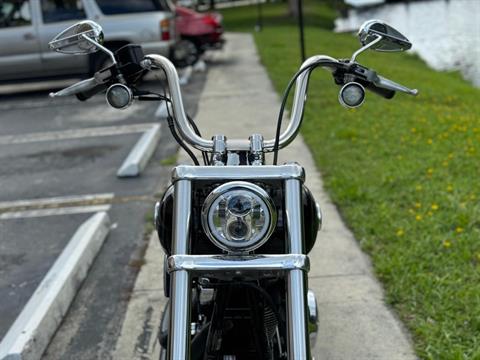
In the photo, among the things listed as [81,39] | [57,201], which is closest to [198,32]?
[57,201]

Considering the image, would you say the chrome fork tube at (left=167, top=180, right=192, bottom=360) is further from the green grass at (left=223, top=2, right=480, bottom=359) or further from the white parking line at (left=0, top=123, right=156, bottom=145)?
the white parking line at (left=0, top=123, right=156, bottom=145)

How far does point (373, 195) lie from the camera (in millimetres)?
5207

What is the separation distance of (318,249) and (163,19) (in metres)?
8.27

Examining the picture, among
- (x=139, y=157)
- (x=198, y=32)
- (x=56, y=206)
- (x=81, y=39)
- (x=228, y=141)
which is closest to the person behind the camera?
(x=228, y=141)

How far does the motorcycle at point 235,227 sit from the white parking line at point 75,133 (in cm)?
592

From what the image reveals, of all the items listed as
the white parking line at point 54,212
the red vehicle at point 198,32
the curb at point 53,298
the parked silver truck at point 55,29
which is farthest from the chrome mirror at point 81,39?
the red vehicle at point 198,32

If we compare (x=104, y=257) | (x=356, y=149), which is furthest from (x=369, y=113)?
(x=104, y=257)

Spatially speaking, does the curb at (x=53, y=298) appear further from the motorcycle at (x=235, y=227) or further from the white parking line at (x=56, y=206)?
the motorcycle at (x=235, y=227)

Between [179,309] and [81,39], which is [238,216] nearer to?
[179,309]

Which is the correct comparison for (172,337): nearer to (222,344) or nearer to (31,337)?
(222,344)

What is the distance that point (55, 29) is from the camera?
37.9 ft

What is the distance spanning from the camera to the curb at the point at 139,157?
252 inches

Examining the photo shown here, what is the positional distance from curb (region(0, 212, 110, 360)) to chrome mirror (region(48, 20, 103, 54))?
58.0 inches

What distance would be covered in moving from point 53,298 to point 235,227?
207cm
